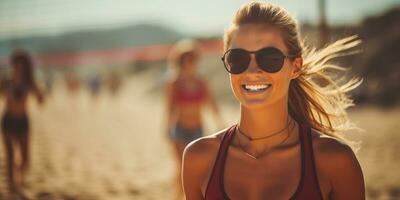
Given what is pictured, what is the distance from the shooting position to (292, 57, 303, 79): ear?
7.14ft

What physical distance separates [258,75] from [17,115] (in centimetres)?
454

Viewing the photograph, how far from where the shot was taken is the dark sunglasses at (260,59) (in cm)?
203

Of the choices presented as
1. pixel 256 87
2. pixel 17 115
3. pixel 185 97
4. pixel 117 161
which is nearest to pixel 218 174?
pixel 256 87

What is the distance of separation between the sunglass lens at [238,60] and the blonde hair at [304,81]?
0.36 feet

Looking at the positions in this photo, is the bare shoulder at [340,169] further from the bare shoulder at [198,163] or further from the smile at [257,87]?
the bare shoulder at [198,163]

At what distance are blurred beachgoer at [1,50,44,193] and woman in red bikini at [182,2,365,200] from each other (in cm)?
422


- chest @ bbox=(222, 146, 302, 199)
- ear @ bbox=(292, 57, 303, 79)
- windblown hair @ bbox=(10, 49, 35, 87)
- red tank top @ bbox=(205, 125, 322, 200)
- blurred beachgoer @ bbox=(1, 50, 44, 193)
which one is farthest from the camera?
windblown hair @ bbox=(10, 49, 35, 87)

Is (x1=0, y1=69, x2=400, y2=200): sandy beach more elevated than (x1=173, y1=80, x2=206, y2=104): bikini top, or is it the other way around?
(x1=173, y1=80, x2=206, y2=104): bikini top

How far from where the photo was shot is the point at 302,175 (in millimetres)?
1853

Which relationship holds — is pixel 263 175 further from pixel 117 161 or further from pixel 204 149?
pixel 117 161

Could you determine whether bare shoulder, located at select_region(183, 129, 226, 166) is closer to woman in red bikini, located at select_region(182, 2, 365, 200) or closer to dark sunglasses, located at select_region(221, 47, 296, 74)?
woman in red bikini, located at select_region(182, 2, 365, 200)

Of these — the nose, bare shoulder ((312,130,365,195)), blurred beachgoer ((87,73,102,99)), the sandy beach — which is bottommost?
blurred beachgoer ((87,73,102,99))

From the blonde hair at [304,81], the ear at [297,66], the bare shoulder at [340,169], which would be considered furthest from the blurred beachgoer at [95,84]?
the bare shoulder at [340,169]

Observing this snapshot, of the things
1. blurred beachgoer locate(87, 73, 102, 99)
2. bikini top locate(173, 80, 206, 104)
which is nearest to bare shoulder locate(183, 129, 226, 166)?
bikini top locate(173, 80, 206, 104)
